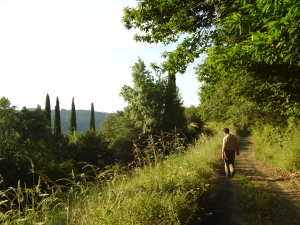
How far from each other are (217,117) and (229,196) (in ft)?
58.4

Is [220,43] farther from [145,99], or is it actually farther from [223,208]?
[145,99]

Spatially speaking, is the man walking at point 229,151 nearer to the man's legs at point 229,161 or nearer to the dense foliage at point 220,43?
the man's legs at point 229,161

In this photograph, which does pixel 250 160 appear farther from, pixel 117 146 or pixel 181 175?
pixel 117 146

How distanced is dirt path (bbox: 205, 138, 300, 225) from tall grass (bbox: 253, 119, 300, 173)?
562 mm

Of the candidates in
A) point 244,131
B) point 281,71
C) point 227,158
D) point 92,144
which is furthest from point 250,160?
point 92,144

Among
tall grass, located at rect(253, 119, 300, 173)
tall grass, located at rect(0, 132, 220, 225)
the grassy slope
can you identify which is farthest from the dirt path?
the grassy slope

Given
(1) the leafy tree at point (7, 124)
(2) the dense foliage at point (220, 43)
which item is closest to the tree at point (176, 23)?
(2) the dense foliage at point (220, 43)

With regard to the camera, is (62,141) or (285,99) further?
(62,141)

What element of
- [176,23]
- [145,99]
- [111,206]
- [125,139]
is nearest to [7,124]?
[125,139]

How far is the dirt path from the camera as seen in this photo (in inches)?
206

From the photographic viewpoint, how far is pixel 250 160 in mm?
13273

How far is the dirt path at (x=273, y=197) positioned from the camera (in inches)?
206

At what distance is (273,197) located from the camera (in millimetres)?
6590

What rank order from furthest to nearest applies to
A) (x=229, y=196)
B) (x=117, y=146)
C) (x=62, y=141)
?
(x=117, y=146)
(x=62, y=141)
(x=229, y=196)
